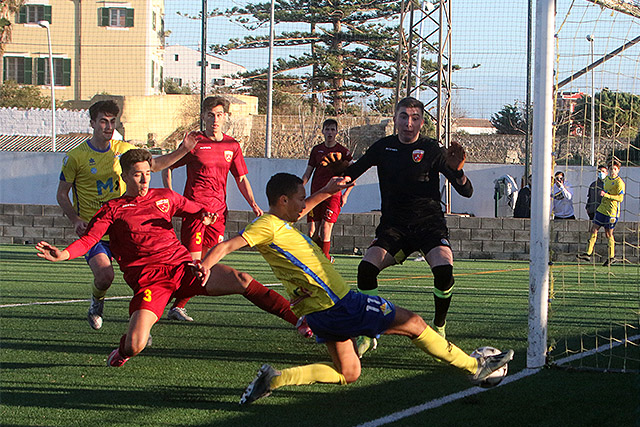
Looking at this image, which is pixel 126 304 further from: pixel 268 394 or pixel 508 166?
pixel 508 166

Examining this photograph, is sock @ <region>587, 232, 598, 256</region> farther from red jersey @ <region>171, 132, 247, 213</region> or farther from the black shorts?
the black shorts

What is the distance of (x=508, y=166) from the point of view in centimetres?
2023

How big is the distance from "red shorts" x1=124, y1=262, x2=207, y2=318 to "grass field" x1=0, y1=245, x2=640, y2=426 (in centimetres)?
47

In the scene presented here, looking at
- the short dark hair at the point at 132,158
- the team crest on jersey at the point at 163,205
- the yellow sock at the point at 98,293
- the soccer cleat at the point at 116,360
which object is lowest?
the soccer cleat at the point at 116,360

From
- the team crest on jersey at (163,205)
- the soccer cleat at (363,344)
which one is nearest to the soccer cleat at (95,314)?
the team crest on jersey at (163,205)

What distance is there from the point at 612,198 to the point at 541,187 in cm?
1059

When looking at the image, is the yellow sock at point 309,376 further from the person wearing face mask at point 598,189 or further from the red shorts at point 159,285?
the person wearing face mask at point 598,189

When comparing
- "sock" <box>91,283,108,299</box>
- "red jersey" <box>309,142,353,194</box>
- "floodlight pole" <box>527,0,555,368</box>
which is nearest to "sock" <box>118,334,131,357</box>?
"sock" <box>91,283,108,299</box>

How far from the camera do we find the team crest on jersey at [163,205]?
18.5 ft

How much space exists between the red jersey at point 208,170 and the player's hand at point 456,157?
317cm

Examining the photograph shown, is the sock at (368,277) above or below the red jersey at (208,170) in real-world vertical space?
below

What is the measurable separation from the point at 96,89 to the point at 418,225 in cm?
4090

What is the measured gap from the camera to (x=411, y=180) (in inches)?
242

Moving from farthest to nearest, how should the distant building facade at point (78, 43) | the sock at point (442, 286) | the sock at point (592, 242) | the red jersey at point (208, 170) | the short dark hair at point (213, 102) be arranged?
1. the distant building facade at point (78, 43)
2. the sock at point (592, 242)
3. the red jersey at point (208, 170)
4. the short dark hair at point (213, 102)
5. the sock at point (442, 286)
